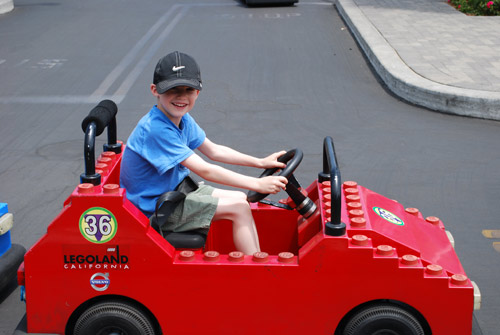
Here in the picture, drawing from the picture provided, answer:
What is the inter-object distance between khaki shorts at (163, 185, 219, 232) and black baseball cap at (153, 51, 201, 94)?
24.9 inches

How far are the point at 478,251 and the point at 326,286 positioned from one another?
191cm

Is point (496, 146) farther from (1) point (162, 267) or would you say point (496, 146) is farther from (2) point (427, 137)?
(1) point (162, 267)

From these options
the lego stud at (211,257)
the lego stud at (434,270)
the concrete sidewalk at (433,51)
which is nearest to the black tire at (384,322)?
the lego stud at (434,270)

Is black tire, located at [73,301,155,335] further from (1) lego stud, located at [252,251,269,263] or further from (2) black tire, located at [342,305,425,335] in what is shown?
(2) black tire, located at [342,305,425,335]

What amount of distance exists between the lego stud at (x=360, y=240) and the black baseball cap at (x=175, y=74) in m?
1.12

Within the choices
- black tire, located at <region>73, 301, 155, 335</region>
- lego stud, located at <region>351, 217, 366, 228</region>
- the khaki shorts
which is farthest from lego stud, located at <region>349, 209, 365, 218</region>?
black tire, located at <region>73, 301, 155, 335</region>

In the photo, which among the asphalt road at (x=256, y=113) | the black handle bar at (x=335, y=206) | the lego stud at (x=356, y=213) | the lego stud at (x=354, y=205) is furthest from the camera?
the asphalt road at (x=256, y=113)

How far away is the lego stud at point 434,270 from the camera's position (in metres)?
3.41

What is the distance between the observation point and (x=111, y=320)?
3.50 m

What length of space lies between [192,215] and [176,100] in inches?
25.0

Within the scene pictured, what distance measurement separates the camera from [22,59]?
11305mm

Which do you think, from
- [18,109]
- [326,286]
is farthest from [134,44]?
[326,286]

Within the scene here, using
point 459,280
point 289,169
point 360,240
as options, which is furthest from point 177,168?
point 459,280

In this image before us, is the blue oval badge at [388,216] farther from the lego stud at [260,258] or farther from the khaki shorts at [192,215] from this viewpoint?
the khaki shorts at [192,215]
